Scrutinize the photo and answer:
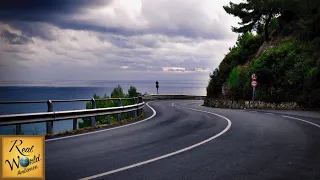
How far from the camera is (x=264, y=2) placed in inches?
1572

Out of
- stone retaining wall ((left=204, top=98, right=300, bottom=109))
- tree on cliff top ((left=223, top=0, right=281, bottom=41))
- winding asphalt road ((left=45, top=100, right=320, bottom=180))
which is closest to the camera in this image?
winding asphalt road ((left=45, top=100, right=320, bottom=180))

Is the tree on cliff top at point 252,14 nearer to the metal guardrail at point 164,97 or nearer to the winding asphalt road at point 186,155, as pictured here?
the metal guardrail at point 164,97

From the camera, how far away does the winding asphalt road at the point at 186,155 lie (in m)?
6.69

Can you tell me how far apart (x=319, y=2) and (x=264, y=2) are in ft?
26.1

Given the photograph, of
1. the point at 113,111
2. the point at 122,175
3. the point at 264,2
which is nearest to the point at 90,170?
the point at 122,175

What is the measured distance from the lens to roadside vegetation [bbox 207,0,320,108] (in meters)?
30.3

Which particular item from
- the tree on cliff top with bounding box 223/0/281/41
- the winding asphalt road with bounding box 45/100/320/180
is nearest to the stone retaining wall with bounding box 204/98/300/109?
the tree on cliff top with bounding box 223/0/281/41

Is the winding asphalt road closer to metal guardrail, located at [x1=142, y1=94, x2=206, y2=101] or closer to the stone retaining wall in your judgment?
the stone retaining wall

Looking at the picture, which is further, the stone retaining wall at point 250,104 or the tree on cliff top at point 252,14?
the tree on cliff top at point 252,14

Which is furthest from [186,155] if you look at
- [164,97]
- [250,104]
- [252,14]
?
[164,97]

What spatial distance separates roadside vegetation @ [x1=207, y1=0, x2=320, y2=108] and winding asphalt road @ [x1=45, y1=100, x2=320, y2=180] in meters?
18.7

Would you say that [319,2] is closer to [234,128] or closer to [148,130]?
[234,128]

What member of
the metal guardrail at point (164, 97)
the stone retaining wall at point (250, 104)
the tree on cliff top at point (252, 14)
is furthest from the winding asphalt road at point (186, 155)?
the metal guardrail at point (164, 97)

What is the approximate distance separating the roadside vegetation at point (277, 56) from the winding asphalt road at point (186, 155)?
736 inches
